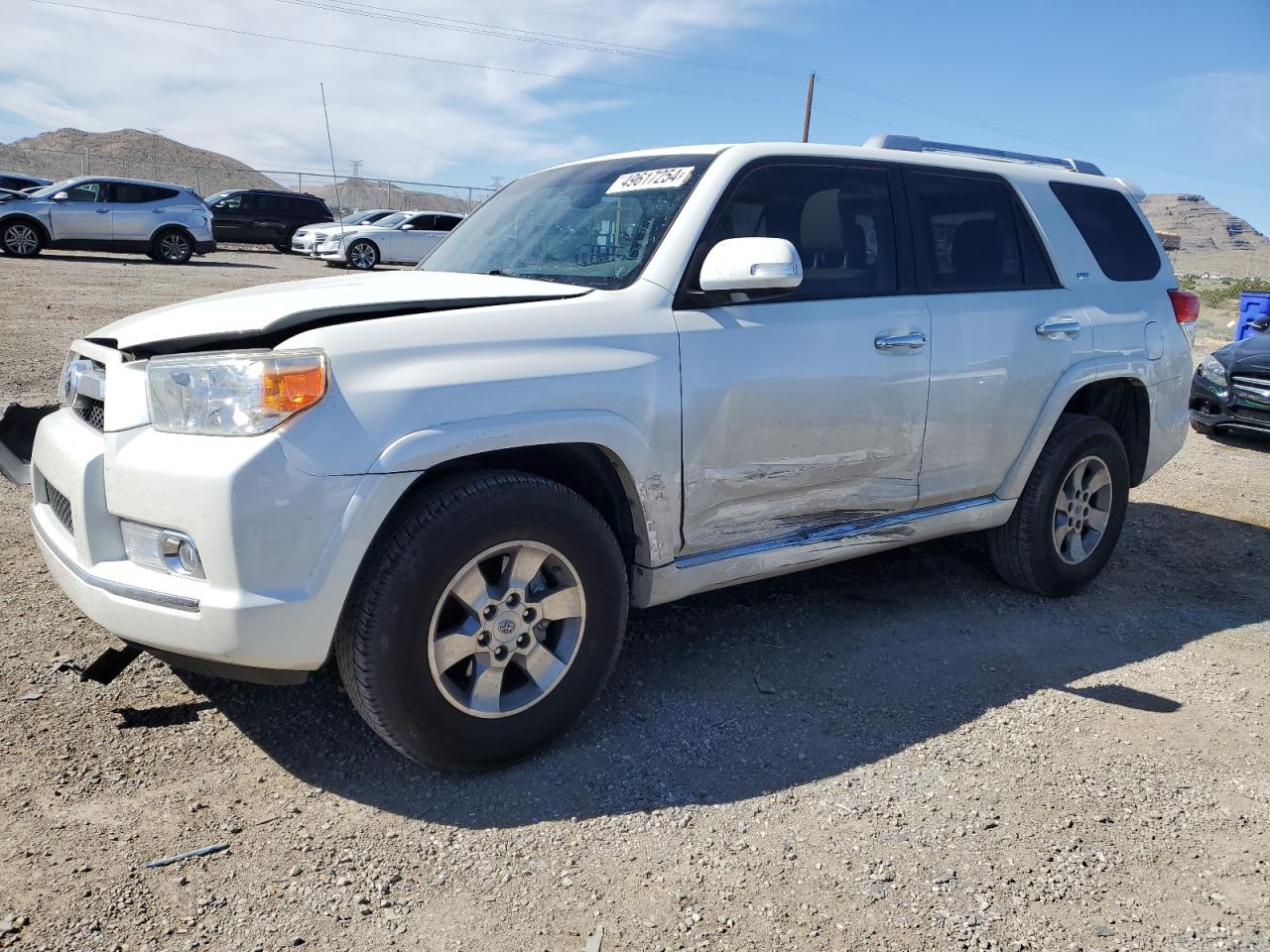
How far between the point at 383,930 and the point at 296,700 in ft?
3.94

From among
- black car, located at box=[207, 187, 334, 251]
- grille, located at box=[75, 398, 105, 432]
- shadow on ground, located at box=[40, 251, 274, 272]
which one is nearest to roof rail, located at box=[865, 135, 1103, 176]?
grille, located at box=[75, 398, 105, 432]

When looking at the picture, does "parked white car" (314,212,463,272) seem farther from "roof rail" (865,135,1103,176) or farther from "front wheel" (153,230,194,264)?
"roof rail" (865,135,1103,176)

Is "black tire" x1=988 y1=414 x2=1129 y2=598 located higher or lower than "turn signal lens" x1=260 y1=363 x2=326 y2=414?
lower

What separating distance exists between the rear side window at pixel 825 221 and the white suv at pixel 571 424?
0.01m

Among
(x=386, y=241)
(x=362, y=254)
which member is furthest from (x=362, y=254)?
(x=386, y=241)

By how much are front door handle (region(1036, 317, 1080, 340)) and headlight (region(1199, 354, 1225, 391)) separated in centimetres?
550

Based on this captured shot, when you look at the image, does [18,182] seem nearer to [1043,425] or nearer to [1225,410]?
[1225,410]

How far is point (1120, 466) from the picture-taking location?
4664 mm

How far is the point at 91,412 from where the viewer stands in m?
2.95

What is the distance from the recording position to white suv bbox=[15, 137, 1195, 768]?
8.20 feet

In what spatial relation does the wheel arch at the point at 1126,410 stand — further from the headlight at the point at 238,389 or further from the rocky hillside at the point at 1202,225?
the rocky hillside at the point at 1202,225

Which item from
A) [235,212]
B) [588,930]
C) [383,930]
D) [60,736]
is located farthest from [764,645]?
[235,212]

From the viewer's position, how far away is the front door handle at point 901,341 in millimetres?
3602

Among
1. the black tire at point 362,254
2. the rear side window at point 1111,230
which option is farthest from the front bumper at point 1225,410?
the black tire at point 362,254
